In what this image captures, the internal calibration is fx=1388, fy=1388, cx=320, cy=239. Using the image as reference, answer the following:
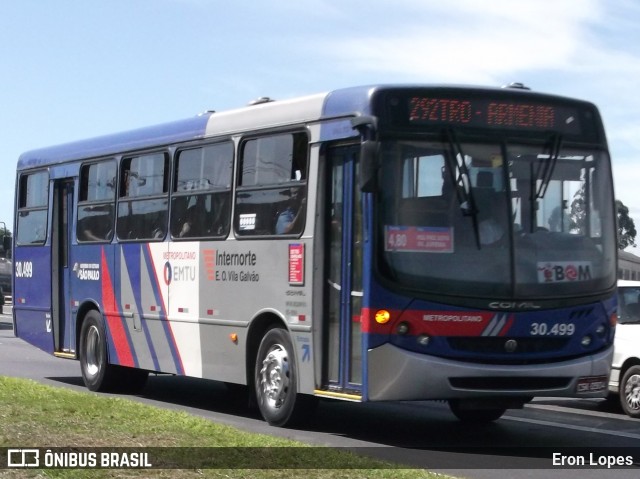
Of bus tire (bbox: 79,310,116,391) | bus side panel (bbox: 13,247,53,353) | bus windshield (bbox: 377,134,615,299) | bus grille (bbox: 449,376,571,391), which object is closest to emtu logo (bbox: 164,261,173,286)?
bus tire (bbox: 79,310,116,391)

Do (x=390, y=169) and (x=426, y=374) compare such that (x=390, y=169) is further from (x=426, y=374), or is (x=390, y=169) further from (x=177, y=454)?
(x=177, y=454)

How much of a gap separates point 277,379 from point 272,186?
196 centimetres

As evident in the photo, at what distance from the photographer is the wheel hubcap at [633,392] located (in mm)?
16144

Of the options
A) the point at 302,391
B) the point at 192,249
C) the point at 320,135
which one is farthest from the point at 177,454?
the point at 192,249

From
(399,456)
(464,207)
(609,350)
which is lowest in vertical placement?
(399,456)

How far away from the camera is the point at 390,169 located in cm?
1226

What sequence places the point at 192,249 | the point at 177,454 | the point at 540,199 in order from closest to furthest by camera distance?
the point at 177,454, the point at 540,199, the point at 192,249

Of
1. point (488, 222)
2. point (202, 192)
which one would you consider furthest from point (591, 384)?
point (202, 192)

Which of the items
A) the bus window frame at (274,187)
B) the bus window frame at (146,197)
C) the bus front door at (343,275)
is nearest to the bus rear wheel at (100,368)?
the bus window frame at (146,197)

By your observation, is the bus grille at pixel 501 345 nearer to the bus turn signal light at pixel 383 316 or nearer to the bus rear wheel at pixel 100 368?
the bus turn signal light at pixel 383 316

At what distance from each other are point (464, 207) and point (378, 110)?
1152 millimetres

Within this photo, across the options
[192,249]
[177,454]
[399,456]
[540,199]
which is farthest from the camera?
[192,249]

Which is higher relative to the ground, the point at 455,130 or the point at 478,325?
the point at 455,130

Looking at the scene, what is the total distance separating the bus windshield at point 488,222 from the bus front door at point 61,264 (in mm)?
8113
